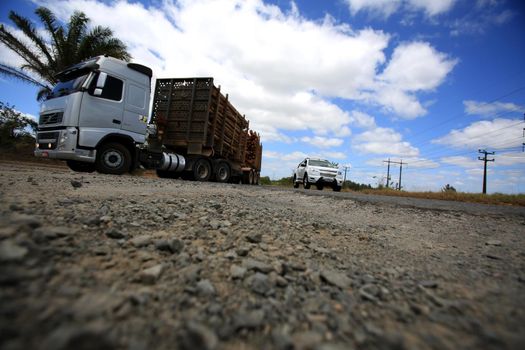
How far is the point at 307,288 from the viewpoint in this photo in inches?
59.0

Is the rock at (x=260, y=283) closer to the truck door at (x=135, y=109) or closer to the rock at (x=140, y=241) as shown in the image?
the rock at (x=140, y=241)

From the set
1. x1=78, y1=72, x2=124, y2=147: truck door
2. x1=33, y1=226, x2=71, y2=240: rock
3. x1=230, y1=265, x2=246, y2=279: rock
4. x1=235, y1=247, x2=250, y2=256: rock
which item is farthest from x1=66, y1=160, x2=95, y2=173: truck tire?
x1=230, y1=265, x2=246, y2=279: rock

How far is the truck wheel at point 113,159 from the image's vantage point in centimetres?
703

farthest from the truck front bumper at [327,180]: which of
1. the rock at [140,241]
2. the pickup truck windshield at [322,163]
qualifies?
the rock at [140,241]

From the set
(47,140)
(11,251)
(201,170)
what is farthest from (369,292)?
(201,170)

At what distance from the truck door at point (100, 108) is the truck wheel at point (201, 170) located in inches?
128

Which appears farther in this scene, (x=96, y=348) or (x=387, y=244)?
(x=387, y=244)

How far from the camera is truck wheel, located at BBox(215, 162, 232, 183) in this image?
1092 cm

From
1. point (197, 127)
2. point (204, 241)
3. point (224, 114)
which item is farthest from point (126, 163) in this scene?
point (204, 241)

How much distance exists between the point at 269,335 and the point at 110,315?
63cm

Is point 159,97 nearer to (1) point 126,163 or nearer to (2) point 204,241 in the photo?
(1) point 126,163

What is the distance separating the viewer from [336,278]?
5.31 feet

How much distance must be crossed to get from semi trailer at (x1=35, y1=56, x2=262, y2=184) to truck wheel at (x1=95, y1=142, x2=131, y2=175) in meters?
0.02

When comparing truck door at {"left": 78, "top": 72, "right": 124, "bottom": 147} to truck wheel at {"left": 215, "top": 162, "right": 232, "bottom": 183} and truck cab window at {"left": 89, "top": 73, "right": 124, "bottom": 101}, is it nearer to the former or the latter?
Result: truck cab window at {"left": 89, "top": 73, "right": 124, "bottom": 101}
